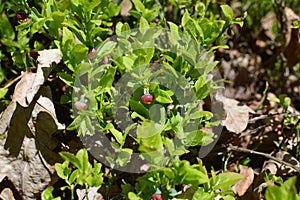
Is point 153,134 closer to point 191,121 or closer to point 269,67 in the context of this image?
point 191,121

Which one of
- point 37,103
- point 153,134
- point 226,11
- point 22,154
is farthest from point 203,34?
point 22,154

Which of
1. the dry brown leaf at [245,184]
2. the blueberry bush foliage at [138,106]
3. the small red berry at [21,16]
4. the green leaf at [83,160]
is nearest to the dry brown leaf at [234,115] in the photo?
the blueberry bush foliage at [138,106]

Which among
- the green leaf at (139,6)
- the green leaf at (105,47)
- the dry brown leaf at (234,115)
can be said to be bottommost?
the dry brown leaf at (234,115)

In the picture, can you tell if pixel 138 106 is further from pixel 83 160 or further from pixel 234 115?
pixel 234 115

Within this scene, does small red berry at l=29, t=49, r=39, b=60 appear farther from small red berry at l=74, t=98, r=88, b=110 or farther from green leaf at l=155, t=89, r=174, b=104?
green leaf at l=155, t=89, r=174, b=104

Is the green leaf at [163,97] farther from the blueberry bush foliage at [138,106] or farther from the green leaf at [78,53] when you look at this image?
the green leaf at [78,53]

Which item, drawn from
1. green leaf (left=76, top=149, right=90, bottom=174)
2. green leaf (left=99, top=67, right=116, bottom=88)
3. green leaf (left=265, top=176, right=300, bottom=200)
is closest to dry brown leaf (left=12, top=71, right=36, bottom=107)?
green leaf (left=99, top=67, right=116, bottom=88)
